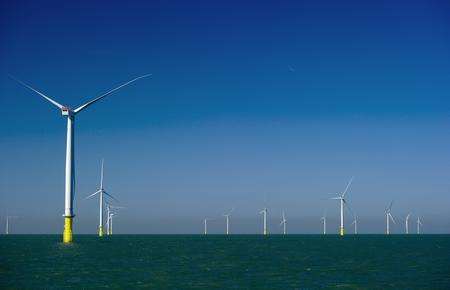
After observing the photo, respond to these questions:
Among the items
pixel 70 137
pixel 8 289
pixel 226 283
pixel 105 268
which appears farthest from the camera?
pixel 70 137

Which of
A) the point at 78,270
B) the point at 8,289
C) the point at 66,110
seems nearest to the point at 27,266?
the point at 78,270

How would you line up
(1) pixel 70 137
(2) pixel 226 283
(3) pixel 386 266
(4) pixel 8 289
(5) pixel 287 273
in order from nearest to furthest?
(4) pixel 8 289 < (2) pixel 226 283 < (5) pixel 287 273 < (3) pixel 386 266 < (1) pixel 70 137

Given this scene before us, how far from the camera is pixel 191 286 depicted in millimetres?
61312

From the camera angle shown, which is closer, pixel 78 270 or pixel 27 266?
pixel 78 270

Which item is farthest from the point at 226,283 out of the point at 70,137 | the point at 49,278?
the point at 70,137

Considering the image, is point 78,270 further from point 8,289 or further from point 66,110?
point 66,110

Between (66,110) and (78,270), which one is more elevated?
(66,110)

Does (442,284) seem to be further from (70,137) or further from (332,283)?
(70,137)

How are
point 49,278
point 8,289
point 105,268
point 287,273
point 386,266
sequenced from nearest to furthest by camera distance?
point 8,289
point 49,278
point 287,273
point 105,268
point 386,266

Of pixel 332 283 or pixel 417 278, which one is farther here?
pixel 417 278

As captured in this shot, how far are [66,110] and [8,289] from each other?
224ft

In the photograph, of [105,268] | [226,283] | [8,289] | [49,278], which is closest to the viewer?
→ [8,289]

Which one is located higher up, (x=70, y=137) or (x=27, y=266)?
(x=70, y=137)

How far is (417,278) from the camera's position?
72.5 m
